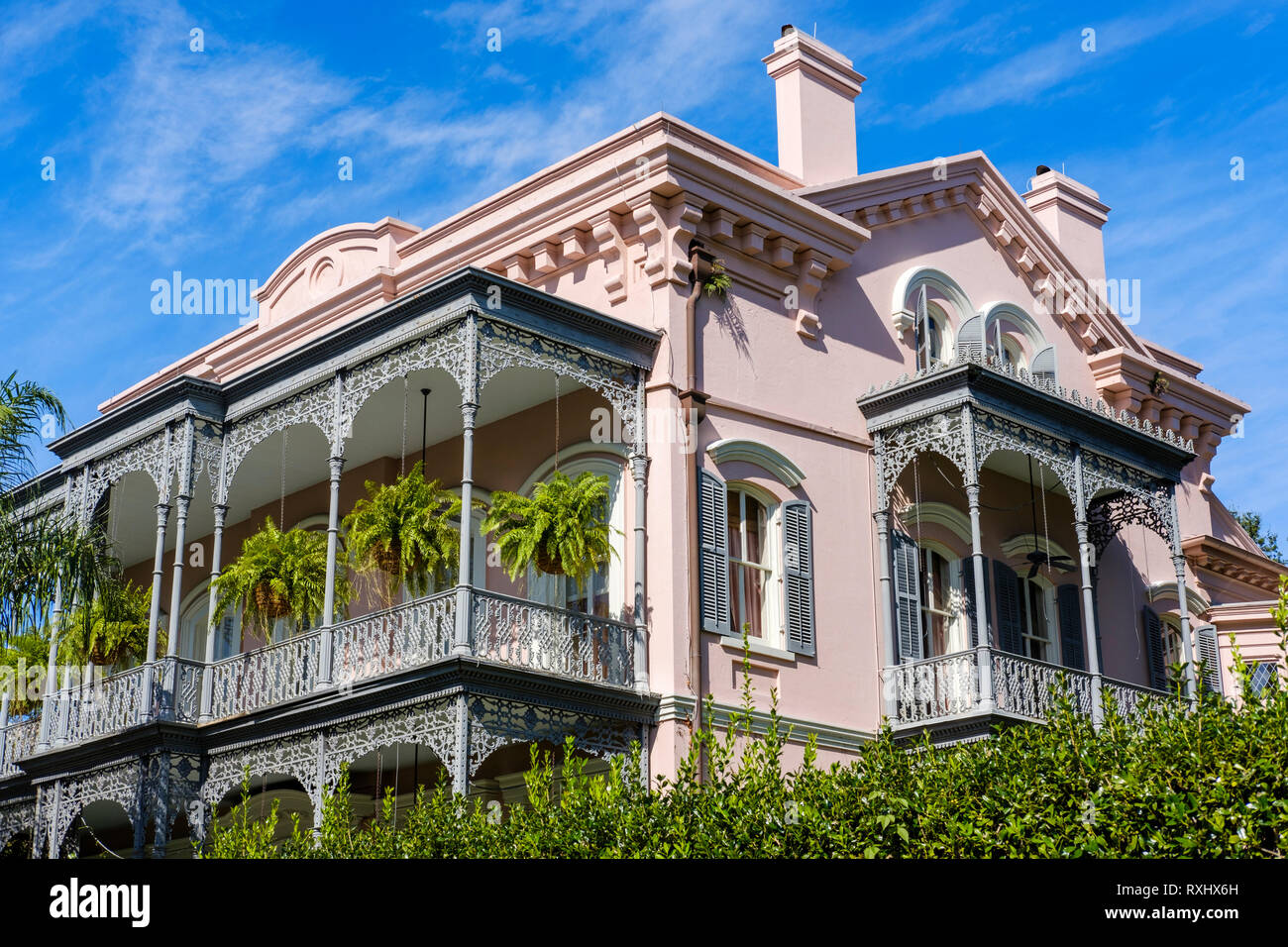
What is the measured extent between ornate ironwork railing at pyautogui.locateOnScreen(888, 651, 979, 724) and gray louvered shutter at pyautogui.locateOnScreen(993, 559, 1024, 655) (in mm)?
2038

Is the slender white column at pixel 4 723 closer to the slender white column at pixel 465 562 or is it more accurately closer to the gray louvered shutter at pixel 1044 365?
the slender white column at pixel 465 562

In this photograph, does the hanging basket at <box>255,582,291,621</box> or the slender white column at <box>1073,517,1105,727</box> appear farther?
the slender white column at <box>1073,517,1105,727</box>

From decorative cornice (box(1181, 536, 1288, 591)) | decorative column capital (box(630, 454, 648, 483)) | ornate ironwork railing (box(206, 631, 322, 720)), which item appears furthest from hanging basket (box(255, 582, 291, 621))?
decorative cornice (box(1181, 536, 1288, 591))

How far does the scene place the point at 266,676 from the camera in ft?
55.8

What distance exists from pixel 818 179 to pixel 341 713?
8.54 metres

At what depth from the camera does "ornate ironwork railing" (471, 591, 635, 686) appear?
1523 cm

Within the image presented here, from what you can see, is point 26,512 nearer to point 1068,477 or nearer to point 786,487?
point 786,487

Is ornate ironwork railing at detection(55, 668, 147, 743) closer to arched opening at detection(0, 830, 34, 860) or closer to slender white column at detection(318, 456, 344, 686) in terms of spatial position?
arched opening at detection(0, 830, 34, 860)

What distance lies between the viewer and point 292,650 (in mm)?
16859

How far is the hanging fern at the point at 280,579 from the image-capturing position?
17.5 m

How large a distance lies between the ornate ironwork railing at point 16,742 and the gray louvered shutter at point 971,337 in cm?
1197

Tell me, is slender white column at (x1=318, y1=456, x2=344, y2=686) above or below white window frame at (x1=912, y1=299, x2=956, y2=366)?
below
